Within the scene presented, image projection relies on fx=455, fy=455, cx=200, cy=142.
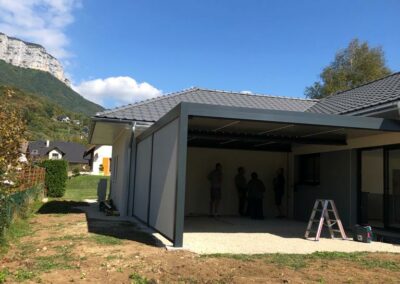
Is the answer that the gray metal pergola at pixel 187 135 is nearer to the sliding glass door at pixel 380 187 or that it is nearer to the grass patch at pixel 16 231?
the sliding glass door at pixel 380 187

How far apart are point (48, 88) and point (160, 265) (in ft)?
436

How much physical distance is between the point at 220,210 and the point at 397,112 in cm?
709

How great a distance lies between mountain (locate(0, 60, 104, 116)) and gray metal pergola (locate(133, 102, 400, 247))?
115187mm

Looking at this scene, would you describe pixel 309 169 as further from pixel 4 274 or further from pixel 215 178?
pixel 4 274

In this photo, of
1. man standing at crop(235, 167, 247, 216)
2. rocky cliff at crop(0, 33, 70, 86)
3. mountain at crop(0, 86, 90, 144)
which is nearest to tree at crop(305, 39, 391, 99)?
man standing at crop(235, 167, 247, 216)

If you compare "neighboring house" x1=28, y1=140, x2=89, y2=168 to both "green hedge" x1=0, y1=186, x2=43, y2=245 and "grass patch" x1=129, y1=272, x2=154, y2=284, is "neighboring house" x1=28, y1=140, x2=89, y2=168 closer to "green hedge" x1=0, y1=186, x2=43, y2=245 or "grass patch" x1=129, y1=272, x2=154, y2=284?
"green hedge" x1=0, y1=186, x2=43, y2=245

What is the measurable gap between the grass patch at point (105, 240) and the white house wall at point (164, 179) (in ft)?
3.11

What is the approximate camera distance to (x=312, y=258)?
758 centimetres

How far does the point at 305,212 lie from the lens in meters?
14.2

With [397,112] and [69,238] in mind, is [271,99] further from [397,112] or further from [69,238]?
[69,238]

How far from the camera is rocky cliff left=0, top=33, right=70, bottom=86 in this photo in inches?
6176

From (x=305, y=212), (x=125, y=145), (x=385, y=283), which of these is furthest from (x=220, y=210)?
(x=385, y=283)

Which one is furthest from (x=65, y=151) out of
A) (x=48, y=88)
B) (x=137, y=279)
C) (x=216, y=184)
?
(x=137, y=279)

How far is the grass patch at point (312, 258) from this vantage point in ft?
23.2
